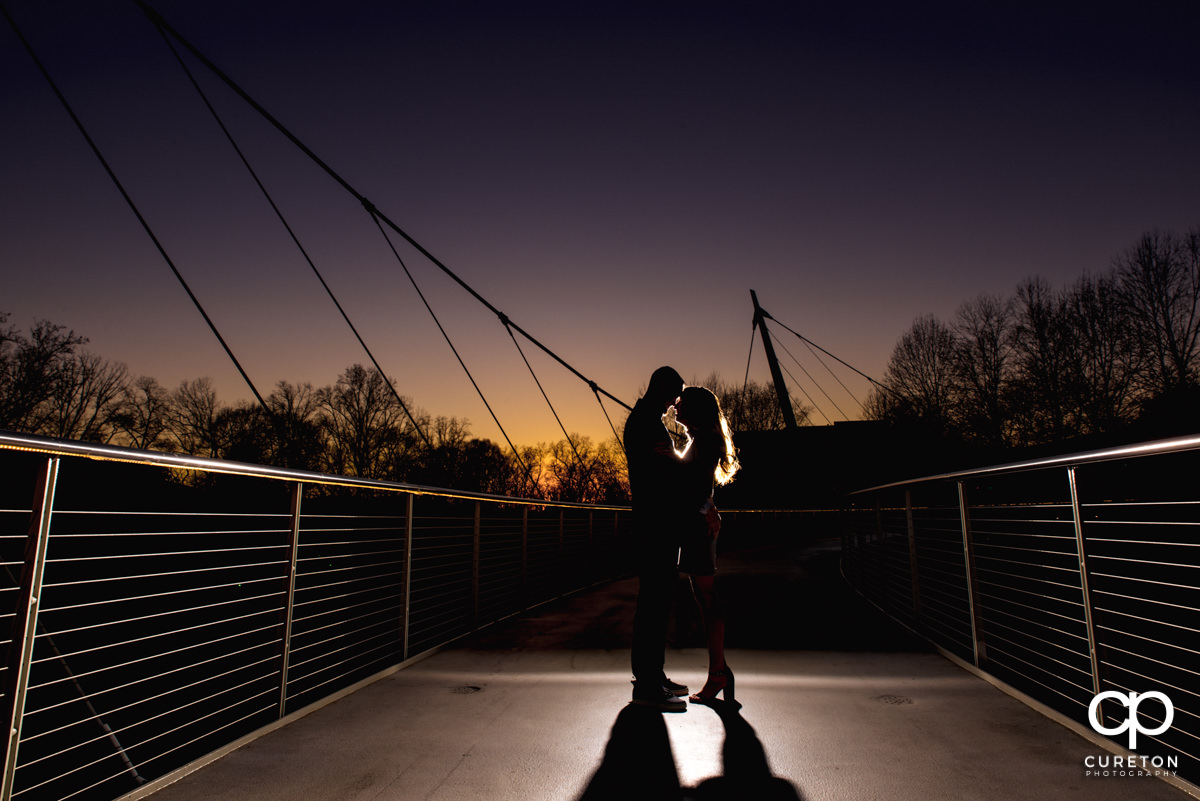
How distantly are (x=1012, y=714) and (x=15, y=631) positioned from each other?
135 inches

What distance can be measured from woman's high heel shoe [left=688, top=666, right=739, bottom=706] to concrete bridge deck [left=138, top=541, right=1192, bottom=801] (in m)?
0.04

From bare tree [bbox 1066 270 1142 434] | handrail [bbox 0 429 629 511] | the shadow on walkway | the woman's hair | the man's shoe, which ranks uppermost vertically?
bare tree [bbox 1066 270 1142 434]

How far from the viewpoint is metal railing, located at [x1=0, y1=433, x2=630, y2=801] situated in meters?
1.92

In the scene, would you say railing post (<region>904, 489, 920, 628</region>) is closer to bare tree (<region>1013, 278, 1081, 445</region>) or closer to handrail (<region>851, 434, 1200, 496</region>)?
handrail (<region>851, 434, 1200, 496</region>)

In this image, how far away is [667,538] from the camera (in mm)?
2904

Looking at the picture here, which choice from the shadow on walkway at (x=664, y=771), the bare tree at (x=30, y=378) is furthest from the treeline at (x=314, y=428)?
the shadow on walkway at (x=664, y=771)

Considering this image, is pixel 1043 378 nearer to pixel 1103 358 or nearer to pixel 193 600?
pixel 1103 358

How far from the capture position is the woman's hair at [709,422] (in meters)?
3.03

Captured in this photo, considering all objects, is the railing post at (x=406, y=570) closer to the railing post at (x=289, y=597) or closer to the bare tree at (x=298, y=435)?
the railing post at (x=289, y=597)

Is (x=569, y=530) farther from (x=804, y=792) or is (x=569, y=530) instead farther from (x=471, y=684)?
(x=804, y=792)

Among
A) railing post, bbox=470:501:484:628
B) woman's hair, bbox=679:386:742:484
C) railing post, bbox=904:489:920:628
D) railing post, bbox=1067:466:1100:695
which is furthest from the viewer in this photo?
railing post, bbox=470:501:484:628

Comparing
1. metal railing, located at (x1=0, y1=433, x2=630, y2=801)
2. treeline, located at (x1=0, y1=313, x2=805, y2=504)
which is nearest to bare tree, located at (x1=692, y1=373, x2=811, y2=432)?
treeline, located at (x1=0, y1=313, x2=805, y2=504)

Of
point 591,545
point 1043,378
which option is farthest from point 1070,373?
point 591,545

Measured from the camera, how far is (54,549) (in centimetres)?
1191
